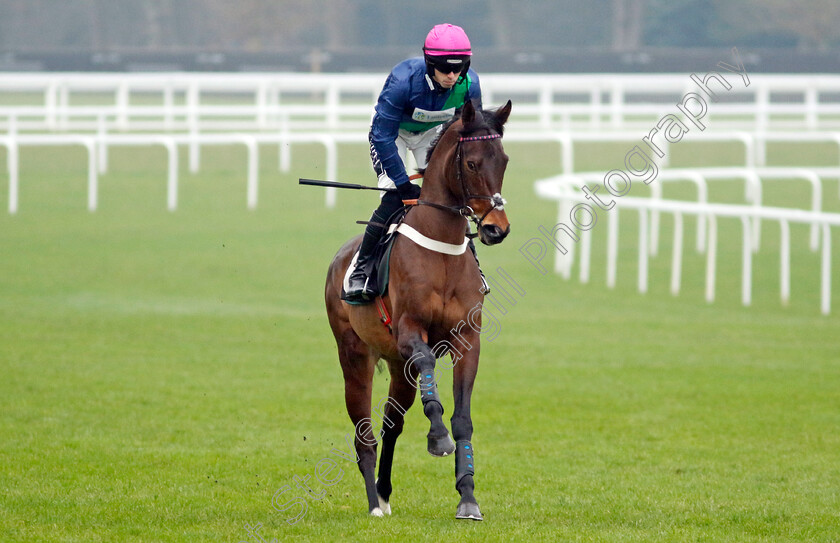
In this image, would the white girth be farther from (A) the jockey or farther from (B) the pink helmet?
(B) the pink helmet

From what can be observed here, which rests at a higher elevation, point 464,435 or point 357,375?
point 357,375

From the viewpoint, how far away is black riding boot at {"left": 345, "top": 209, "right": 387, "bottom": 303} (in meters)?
5.45

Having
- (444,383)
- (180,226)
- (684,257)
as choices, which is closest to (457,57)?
(444,383)

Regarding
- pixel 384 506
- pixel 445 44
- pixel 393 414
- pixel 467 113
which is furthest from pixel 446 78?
pixel 384 506

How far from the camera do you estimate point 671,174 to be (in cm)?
1305

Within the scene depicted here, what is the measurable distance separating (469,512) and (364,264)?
1.29 m

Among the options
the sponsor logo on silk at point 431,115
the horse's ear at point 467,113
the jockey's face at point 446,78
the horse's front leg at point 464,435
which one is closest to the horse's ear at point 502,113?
the horse's ear at point 467,113

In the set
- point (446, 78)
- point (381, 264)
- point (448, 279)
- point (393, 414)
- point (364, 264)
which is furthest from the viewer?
point (393, 414)

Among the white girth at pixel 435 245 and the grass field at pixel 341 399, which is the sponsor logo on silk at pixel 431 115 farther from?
the grass field at pixel 341 399

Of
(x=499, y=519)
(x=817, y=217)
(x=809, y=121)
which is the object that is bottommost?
(x=499, y=519)

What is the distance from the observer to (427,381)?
193 inches

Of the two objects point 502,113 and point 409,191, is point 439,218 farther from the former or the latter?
point 502,113

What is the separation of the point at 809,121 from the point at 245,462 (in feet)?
58.8

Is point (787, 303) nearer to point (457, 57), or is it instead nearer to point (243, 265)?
point (243, 265)
